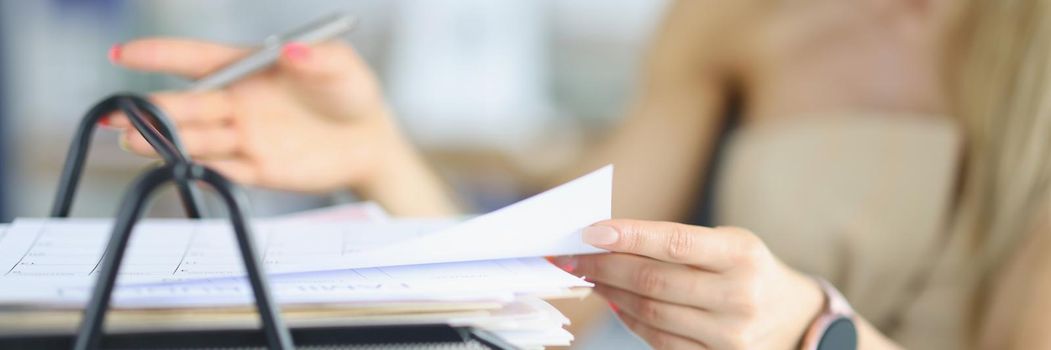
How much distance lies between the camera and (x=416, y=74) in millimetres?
2664

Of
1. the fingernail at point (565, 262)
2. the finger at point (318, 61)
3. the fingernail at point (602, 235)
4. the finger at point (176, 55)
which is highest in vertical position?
the finger at point (176, 55)

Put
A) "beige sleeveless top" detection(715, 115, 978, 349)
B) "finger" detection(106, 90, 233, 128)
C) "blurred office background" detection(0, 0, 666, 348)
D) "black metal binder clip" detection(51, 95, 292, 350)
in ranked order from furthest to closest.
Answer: "blurred office background" detection(0, 0, 666, 348)
"beige sleeveless top" detection(715, 115, 978, 349)
"finger" detection(106, 90, 233, 128)
"black metal binder clip" detection(51, 95, 292, 350)

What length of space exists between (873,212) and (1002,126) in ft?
0.41

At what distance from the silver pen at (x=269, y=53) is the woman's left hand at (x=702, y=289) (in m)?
0.31

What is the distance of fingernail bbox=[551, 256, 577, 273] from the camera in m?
0.44

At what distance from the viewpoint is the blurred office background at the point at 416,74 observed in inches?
97.4

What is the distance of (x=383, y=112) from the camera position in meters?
0.79

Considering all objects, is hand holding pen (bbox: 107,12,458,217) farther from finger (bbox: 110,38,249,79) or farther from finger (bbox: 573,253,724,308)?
finger (bbox: 573,253,724,308)

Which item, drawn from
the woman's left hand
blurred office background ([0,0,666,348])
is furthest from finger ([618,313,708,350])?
blurred office background ([0,0,666,348])

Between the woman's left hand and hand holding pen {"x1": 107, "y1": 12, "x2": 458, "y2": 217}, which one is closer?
the woman's left hand

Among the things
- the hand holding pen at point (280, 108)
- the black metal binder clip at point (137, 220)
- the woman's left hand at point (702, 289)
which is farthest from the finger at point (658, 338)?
the hand holding pen at point (280, 108)

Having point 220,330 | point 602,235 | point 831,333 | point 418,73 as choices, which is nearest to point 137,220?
point 220,330

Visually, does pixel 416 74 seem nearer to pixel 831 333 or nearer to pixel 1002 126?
pixel 1002 126

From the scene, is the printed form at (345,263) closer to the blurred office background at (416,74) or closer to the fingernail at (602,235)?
the fingernail at (602,235)
